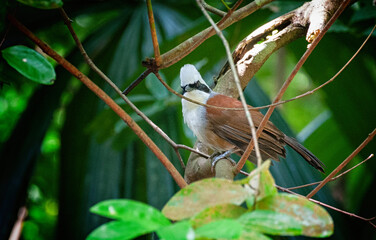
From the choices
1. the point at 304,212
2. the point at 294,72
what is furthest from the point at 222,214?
the point at 294,72

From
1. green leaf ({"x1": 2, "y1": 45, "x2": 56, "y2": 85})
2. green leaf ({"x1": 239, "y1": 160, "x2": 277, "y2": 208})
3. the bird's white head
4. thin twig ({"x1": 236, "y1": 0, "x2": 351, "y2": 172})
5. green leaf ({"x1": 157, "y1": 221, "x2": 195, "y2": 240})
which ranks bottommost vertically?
green leaf ({"x1": 157, "y1": 221, "x2": 195, "y2": 240})

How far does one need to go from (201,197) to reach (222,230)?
0.42ft

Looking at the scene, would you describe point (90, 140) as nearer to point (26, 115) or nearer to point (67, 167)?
point (67, 167)

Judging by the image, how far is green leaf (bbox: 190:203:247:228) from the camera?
49 centimetres

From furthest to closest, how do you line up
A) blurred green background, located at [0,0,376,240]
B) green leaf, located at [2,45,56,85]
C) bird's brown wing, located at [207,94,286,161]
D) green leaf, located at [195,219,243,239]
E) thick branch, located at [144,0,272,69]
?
blurred green background, located at [0,0,376,240] → bird's brown wing, located at [207,94,286,161] → thick branch, located at [144,0,272,69] → green leaf, located at [2,45,56,85] → green leaf, located at [195,219,243,239]

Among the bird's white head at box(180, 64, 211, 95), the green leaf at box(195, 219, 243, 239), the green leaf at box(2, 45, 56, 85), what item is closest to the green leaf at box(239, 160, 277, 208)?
the green leaf at box(195, 219, 243, 239)

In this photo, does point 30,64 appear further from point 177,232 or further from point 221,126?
point 221,126

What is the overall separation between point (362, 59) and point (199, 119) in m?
1.13

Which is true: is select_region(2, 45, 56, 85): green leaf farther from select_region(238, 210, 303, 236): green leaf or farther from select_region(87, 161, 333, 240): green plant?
select_region(238, 210, 303, 236): green leaf

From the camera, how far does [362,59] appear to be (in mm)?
2197

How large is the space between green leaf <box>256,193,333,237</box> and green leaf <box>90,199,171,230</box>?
0.49ft

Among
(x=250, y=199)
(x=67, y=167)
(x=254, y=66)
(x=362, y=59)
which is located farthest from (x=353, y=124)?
(x=250, y=199)

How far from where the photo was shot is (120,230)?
1.44 feet

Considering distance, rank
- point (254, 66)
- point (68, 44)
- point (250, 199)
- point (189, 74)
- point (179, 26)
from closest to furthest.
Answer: point (250, 199), point (254, 66), point (189, 74), point (179, 26), point (68, 44)
